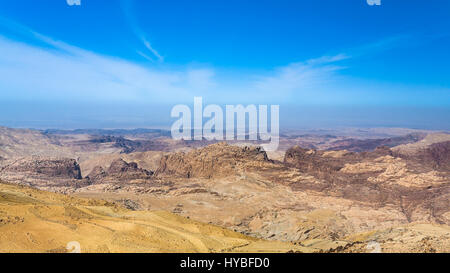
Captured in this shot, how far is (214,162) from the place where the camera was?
5647cm

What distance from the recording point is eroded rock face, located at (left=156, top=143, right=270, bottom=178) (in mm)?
55303

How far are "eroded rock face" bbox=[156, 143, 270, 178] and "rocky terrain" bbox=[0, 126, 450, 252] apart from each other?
188 millimetres

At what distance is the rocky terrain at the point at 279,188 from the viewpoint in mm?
33688

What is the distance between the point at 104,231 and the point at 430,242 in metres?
13.3

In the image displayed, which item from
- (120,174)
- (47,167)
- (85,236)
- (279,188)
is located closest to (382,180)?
(279,188)

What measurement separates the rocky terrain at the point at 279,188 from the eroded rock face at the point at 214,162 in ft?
0.62

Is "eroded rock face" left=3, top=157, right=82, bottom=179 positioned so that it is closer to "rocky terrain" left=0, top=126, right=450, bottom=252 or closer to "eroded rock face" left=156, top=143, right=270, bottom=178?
"rocky terrain" left=0, top=126, right=450, bottom=252

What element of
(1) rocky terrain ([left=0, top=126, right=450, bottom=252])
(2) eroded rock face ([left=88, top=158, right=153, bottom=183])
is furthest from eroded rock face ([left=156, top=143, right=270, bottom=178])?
(2) eroded rock face ([left=88, top=158, right=153, bottom=183])

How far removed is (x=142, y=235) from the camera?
1230 cm

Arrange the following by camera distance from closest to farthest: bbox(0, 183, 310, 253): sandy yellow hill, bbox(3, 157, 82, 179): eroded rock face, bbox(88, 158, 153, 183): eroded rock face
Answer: bbox(0, 183, 310, 253): sandy yellow hill → bbox(88, 158, 153, 183): eroded rock face → bbox(3, 157, 82, 179): eroded rock face

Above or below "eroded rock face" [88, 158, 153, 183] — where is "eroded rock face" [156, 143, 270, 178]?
above

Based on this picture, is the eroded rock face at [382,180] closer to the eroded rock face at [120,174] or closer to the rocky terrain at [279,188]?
the rocky terrain at [279,188]

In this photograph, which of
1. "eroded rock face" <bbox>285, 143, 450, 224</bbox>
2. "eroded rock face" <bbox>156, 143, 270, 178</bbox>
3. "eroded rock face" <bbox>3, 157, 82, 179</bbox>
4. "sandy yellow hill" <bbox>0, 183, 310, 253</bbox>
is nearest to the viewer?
"sandy yellow hill" <bbox>0, 183, 310, 253</bbox>
